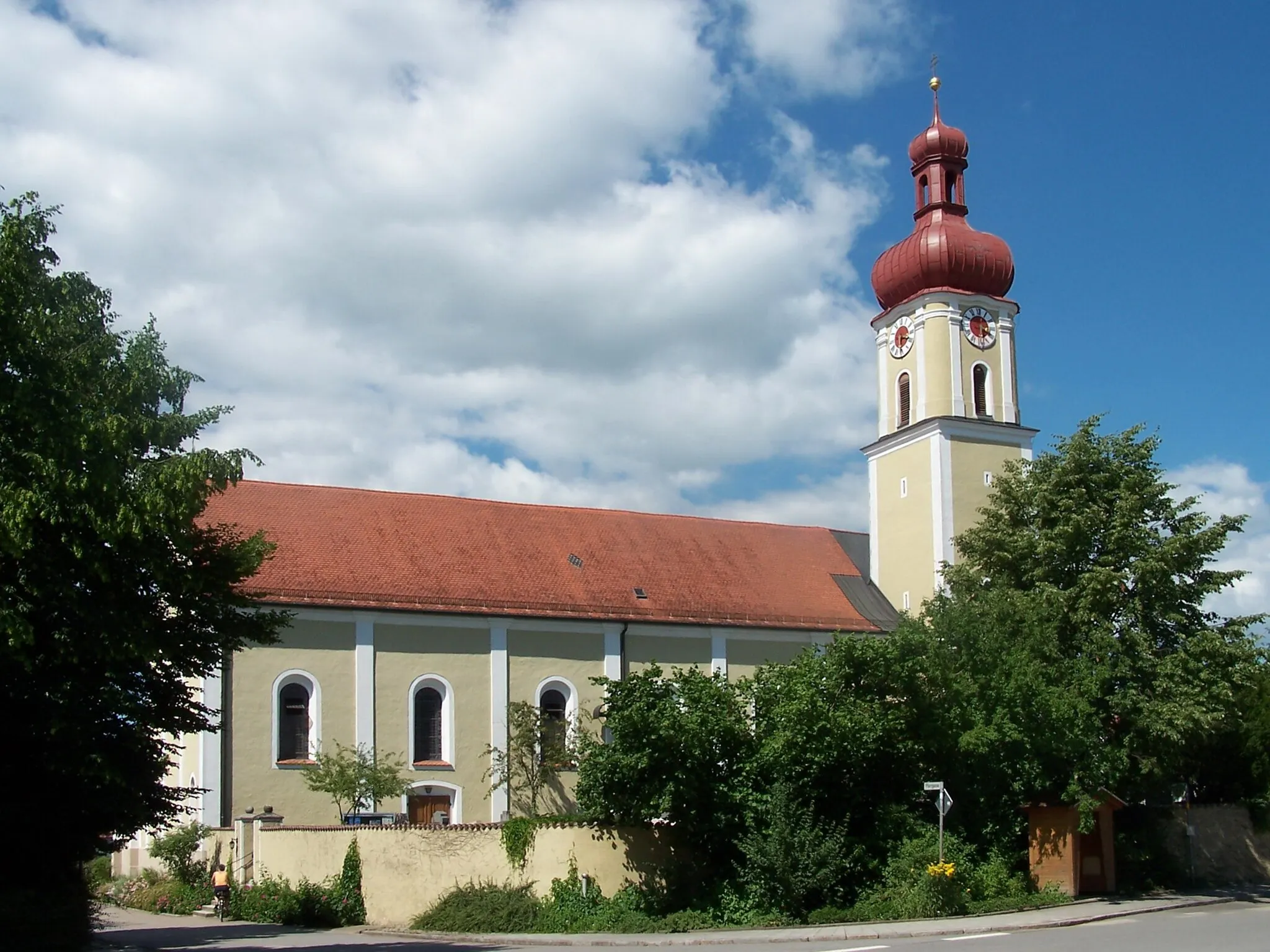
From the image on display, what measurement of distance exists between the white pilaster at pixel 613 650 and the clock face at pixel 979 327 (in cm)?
1429

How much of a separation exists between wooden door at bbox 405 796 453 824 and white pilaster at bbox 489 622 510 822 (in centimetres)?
117

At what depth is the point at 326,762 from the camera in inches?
1217

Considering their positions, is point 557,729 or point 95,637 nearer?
point 95,637

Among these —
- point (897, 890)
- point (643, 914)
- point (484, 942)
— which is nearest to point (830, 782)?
point (897, 890)

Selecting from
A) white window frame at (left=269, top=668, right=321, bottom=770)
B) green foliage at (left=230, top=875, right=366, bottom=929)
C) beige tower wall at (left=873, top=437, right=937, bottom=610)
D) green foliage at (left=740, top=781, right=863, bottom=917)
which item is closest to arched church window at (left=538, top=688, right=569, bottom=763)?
white window frame at (left=269, top=668, right=321, bottom=770)

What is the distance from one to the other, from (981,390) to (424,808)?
2083cm

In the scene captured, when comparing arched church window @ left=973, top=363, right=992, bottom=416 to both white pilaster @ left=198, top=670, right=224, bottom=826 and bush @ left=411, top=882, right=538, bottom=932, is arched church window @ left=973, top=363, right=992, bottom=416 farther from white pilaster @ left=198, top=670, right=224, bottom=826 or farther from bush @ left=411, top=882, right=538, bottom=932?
white pilaster @ left=198, top=670, right=224, bottom=826

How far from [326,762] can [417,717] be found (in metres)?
3.37

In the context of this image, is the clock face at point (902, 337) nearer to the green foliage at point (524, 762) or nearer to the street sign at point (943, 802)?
the green foliage at point (524, 762)

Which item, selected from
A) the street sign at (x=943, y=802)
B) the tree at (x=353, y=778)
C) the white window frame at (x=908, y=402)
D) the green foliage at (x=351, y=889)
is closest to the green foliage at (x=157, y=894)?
the tree at (x=353, y=778)

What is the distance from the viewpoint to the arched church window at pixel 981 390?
41.5m

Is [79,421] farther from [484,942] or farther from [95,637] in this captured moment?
[484,942]

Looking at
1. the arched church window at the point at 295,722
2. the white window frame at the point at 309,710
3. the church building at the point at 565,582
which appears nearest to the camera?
the white window frame at the point at 309,710

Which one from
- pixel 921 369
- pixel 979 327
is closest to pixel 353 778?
pixel 921 369
